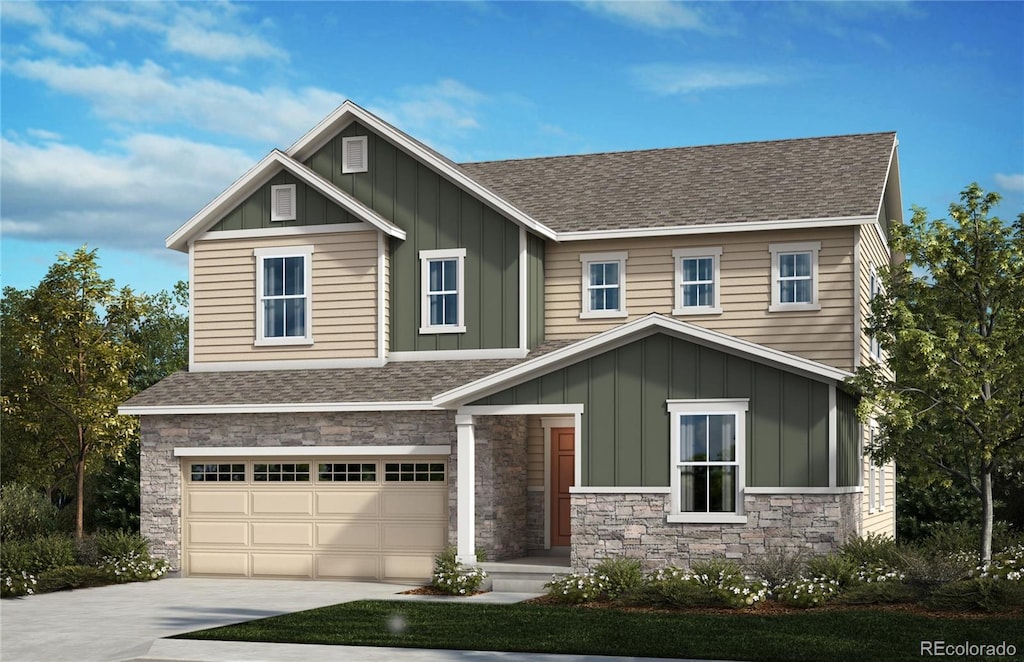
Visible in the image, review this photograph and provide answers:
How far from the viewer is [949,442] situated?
790 inches

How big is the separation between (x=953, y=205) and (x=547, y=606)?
363 inches

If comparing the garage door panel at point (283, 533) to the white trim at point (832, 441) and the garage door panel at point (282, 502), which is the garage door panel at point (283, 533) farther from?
the white trim at point (832, 441)

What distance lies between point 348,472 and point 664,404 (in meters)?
6.30

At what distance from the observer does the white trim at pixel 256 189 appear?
24300mm

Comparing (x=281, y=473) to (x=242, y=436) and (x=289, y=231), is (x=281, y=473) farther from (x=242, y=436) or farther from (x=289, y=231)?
(x=289, y=231)

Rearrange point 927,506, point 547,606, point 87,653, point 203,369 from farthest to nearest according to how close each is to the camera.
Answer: point 927,506, point 203,369, point 547,606, point 87,653

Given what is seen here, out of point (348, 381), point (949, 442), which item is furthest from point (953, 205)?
point (348, 381)

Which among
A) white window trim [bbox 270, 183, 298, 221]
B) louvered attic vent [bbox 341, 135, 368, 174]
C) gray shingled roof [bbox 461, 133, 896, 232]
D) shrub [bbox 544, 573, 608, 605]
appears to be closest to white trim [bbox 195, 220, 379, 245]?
white window trim [bbox 270, 183, 298, 221]

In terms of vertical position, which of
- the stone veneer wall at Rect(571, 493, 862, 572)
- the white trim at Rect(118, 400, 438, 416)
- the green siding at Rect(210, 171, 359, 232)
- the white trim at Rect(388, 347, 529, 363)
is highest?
the green siding at Rect(210, 171, 359, 232)

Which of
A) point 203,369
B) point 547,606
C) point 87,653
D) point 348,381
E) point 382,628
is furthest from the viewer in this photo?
point 203,369

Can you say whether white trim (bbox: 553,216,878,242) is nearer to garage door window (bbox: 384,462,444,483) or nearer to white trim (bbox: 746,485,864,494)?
garage door window (bbox: 384,462,444,483)

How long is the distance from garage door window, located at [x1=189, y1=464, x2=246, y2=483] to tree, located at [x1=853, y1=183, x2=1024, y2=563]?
11520 millimetres

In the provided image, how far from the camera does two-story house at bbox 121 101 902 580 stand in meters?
20.4

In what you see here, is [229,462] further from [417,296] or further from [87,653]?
[87,653]
